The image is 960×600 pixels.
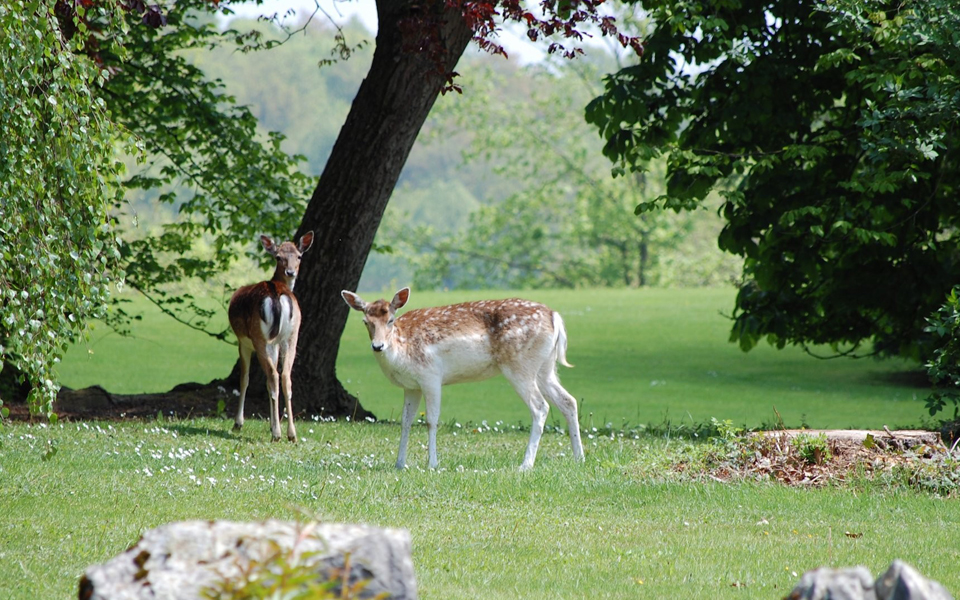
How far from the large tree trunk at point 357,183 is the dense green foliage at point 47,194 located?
7025 millimetres

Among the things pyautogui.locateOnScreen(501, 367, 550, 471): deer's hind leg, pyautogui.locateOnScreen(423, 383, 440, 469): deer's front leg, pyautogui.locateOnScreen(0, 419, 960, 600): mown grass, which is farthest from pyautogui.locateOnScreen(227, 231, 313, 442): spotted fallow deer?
pyautogui.locateOnScreen(501, 367, 550, 471): deer's hind leg

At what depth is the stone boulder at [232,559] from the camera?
3.47 metres

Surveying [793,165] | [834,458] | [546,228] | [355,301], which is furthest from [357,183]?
[546,228]

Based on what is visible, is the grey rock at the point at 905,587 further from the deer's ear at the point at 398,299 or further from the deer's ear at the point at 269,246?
the deer's ear at the point at 269,246

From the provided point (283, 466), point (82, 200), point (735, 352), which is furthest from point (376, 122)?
point (735, 352)

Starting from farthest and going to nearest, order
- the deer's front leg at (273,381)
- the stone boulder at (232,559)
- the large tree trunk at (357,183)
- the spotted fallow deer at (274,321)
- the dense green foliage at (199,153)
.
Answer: the dense green foliage at (199,153)
the large tree trunk at (357,183)
the spotted fallow deer at (274,321)
the deer's front leg at (273,381)
the stone boulder at (232,559)

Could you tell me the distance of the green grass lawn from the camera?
20562mm

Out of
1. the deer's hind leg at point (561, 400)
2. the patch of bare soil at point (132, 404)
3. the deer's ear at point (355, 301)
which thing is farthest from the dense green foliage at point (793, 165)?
the patch of bare soil at point (132, 404)

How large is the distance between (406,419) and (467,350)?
0.77 m

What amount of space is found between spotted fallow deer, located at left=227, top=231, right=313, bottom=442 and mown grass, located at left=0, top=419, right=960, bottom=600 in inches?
43.6

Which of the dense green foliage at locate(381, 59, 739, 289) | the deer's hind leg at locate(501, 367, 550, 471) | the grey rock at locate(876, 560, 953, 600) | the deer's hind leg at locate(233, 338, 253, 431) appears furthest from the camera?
the dense green foliage at locate(381, 59, 739, 289)

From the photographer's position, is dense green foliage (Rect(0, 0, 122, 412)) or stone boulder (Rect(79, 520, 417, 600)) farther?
dense green foliage (Rect(0, 0, 122, 412))

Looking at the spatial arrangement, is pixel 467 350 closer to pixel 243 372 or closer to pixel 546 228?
pixel 243 372

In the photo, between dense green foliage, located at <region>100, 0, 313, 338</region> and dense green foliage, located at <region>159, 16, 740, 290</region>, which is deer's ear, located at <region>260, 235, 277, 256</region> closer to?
dense green foliage, located at <region>100, 0, 313, 338</region>
